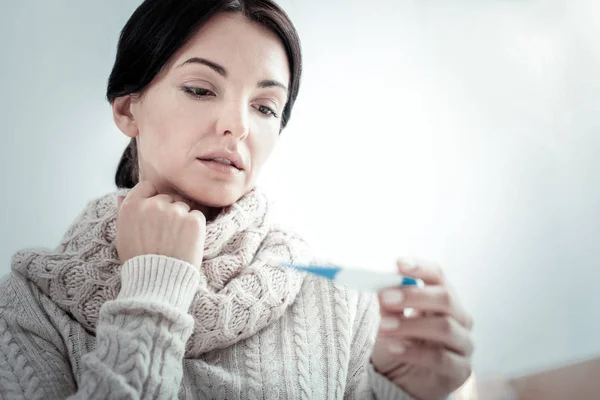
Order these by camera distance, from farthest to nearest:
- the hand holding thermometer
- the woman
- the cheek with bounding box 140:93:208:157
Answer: the cheek with bounding box 140:93:208:157 < the woman < the hand holding thermometer

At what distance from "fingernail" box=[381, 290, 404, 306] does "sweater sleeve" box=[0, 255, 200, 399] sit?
0.25 metres

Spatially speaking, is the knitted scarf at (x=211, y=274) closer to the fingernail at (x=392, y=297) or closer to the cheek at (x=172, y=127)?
the cheek at (x=172, y=127)

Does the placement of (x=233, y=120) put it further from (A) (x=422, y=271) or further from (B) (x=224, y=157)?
(A) (x=422, y=271)

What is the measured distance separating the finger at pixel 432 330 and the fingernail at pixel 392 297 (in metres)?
0.03

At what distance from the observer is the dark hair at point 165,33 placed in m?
0.75

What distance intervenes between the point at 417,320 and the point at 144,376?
312 millimetres

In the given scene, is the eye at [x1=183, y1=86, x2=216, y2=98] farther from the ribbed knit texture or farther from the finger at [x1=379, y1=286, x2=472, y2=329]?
the finger at [x1=379, y1=286, x2=472, y2=329]

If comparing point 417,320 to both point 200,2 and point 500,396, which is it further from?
point 200,2

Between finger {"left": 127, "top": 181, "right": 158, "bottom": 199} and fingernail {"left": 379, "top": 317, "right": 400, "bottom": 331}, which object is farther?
finger {"left": 127, "top": 181, "right": 158, "bottom": 199}

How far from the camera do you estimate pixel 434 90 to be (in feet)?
3.22

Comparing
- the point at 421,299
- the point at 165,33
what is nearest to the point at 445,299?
the point at 421,299

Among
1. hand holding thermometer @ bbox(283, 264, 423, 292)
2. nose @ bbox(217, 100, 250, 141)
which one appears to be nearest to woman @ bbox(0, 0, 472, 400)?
nose @ bbox(217, 100, 250, 141)

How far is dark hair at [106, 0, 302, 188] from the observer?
2.47ft

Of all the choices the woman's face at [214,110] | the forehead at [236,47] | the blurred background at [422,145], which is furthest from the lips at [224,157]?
the blurred background at [422,145]
